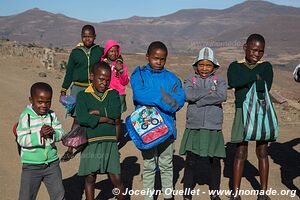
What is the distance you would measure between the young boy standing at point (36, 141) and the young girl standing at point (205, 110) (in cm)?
152

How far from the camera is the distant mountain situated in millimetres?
110750

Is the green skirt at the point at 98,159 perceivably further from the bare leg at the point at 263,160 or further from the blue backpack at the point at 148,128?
the bare leg at the point at 263,160

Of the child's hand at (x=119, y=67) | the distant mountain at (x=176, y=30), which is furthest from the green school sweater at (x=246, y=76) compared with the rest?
the distant mountain at (x=176, y=30)

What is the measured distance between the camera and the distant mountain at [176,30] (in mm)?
110750

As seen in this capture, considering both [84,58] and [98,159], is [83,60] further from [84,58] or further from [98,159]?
[98,159]

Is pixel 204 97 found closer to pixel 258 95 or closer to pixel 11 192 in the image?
pixel 258 95

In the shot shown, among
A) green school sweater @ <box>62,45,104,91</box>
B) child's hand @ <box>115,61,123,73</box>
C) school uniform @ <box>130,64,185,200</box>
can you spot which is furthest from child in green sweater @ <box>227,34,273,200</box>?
green school sweater @ <box>62,45,104,91</box>

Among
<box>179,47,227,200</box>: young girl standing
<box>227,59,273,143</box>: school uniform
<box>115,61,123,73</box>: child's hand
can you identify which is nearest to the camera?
<box>179,47,227,200</box>: young girl standing

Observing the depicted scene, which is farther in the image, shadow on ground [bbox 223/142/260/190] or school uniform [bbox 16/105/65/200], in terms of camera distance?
shadow on ground [bbox 223/142/260/190]

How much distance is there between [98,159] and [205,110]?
126 cm

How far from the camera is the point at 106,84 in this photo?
413 centimetres

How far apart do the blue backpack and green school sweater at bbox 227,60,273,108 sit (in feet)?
3.08

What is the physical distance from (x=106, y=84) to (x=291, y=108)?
8.58m

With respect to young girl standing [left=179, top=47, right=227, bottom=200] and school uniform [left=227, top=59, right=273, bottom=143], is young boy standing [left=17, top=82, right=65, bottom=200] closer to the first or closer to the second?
young girl standing [left=179, top=47, right=227, bottom=200]
